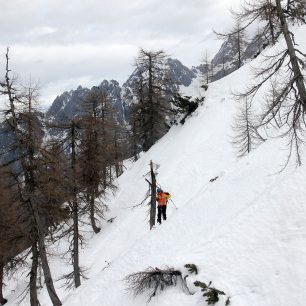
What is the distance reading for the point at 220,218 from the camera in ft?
48.3

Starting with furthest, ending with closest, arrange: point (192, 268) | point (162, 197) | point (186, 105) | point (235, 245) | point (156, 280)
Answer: point (186, 105) → point (162, 197) → point (156, 280) → point (235, 245) → point (192, 268)

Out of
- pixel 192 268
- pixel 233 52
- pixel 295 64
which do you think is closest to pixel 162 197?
pixel 192 268

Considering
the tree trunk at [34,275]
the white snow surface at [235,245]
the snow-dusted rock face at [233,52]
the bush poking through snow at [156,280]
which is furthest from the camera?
the tree trunk at [34,275]

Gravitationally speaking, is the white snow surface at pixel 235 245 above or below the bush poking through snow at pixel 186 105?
below

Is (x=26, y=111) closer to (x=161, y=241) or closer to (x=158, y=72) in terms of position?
(x=161, y=241)

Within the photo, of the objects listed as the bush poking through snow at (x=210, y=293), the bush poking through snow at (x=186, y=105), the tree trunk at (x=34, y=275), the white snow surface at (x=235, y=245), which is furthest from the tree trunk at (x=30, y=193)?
the bush poking through snow at (x=186, y=105)

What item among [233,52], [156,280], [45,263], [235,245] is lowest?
[45,263]

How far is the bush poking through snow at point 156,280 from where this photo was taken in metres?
11.6

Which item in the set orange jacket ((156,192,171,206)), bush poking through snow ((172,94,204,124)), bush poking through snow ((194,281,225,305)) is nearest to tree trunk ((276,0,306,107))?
bush poking through snow ((194,281,225,305))

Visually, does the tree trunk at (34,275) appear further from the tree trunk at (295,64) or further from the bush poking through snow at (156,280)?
the tree trunk at (295,64)

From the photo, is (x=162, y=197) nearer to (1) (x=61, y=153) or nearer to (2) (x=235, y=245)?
(1) (x=61, y=153)

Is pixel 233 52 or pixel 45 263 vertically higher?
pixel 233 52

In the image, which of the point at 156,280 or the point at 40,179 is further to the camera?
the point at 40,179

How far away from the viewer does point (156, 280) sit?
11898 millimetres
